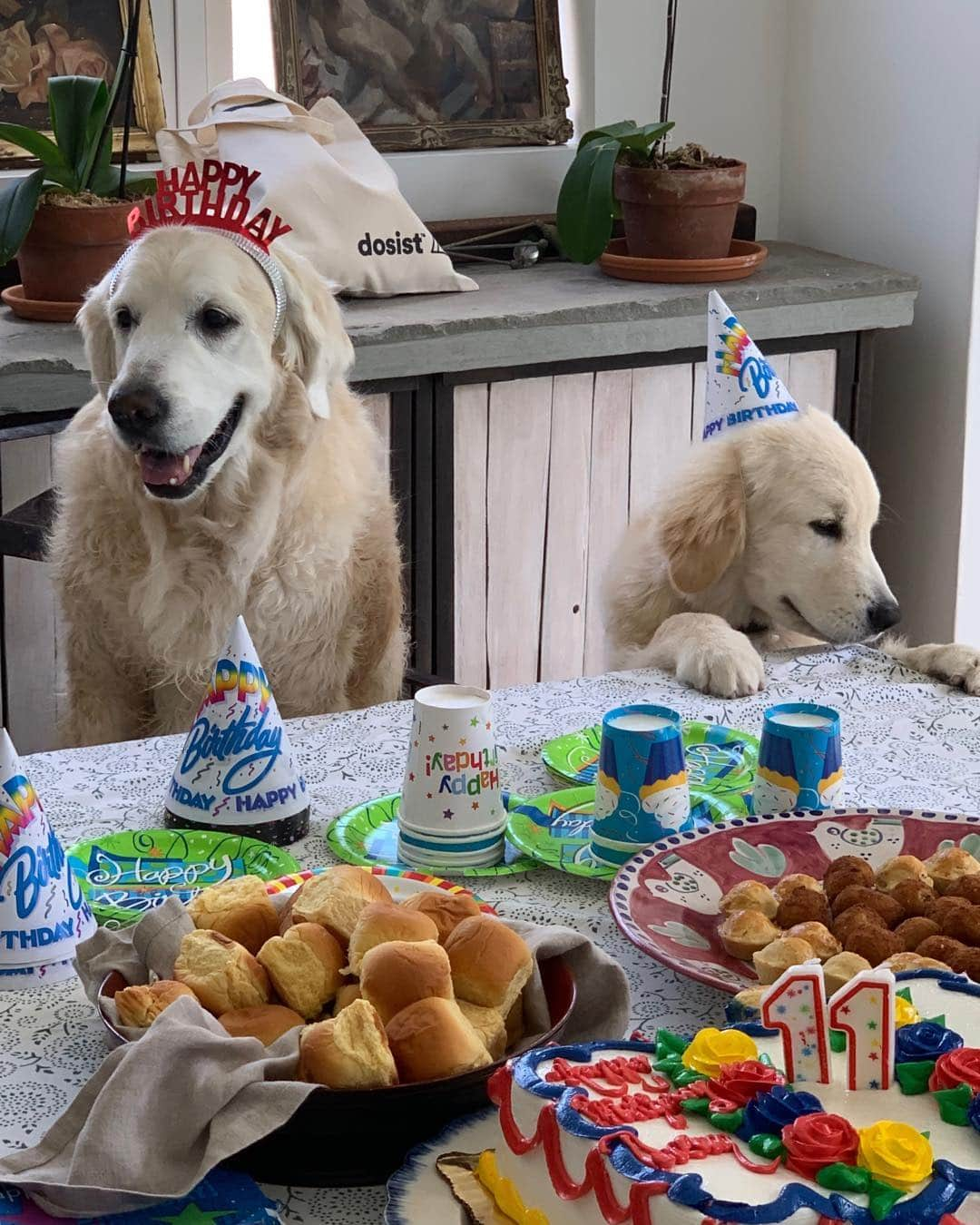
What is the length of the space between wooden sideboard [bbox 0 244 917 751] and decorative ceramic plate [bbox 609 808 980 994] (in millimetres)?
1248

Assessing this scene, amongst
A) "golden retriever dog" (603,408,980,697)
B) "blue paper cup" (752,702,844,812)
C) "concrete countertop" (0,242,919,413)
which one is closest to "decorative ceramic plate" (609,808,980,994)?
"blue paper cup" (752,702,844,812)

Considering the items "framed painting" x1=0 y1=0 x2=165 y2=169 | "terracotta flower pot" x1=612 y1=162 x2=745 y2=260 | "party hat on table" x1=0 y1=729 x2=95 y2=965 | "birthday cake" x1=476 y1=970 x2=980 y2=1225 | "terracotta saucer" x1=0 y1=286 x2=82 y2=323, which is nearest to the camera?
"birthday cake" x1=476 y1=970 x2=980 y2=1225

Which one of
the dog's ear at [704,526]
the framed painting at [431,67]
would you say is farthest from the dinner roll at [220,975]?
the framed painting at [431,67]

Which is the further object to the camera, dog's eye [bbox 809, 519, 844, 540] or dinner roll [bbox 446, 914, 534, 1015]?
dog's eye [bbox 809, 519, 844, 540]

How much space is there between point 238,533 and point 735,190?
4.51 feet

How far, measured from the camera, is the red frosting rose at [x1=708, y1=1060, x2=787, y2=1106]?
0.74 meters

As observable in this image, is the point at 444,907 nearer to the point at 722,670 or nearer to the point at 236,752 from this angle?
the point at 236,752

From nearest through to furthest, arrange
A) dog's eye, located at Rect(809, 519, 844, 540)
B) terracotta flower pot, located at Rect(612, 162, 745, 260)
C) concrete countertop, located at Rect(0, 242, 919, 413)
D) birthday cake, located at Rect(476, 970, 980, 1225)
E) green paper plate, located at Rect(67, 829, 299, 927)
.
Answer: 1. birthday cake, located at Rect(476, 970, 980, 1225)
2. green paper plate, located at Rect(67, 829, 299, 927)
3. dog's eye, located at Rect(809, 519, 844, 540)
4. concrete countertop, located at Rect(0, 242, 919, 413)
5. terracotta flower pot, located at Rect(612, 162, 745, 260)

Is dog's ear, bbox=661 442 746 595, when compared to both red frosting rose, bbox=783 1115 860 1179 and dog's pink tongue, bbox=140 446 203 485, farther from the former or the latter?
red frosting rose, bbox=783 1115 860 1179

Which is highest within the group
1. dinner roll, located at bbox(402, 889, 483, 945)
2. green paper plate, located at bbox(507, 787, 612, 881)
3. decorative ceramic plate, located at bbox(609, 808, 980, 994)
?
dinner roll, located at bbox(402, 889, 483, 945)

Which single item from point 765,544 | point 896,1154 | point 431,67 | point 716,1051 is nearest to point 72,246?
point 431,67

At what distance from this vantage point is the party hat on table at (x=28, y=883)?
3.38ft

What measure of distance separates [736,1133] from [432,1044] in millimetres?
190

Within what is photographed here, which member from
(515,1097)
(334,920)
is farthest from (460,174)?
(515,1097)
